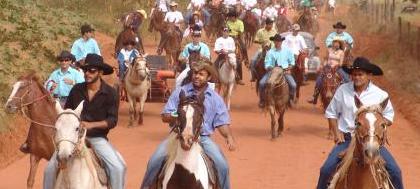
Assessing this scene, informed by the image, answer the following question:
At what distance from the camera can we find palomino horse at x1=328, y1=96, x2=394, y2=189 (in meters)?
8.32

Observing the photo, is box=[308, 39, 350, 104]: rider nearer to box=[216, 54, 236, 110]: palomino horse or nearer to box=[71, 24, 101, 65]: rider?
box=[216, 54, 236, 110]: palomino horse

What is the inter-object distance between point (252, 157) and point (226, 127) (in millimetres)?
7816

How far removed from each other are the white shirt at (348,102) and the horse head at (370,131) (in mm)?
624

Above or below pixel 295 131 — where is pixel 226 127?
above

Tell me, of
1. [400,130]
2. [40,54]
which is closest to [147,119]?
[40,54]

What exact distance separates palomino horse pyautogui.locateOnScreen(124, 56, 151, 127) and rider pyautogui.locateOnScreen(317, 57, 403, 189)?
11.1 metres

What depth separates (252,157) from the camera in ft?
59.1

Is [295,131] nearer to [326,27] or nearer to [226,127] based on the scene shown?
[226,127]

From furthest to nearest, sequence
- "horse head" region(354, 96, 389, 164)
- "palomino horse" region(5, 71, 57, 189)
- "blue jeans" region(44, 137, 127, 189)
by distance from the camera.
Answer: "palomino horse" region(5, 71, 57, 189), "blue jeans" region(44, 137, 127, 189), "horse head" region(354, 96, 389, 164)

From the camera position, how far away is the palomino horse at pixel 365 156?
27.3ft

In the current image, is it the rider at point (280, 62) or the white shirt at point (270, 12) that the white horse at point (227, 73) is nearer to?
the rider at point (280, 62)

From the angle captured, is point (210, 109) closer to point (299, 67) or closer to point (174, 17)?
point (299, 67)

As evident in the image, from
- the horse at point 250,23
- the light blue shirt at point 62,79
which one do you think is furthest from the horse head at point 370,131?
the horse at point 250,23

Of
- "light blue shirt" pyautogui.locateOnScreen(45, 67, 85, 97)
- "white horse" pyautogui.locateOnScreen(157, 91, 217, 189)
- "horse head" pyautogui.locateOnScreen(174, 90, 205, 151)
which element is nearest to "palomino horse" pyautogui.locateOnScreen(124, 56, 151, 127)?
"light blue shirt" pyautogui.locateOnScreen(45, 67, 85, 97)
